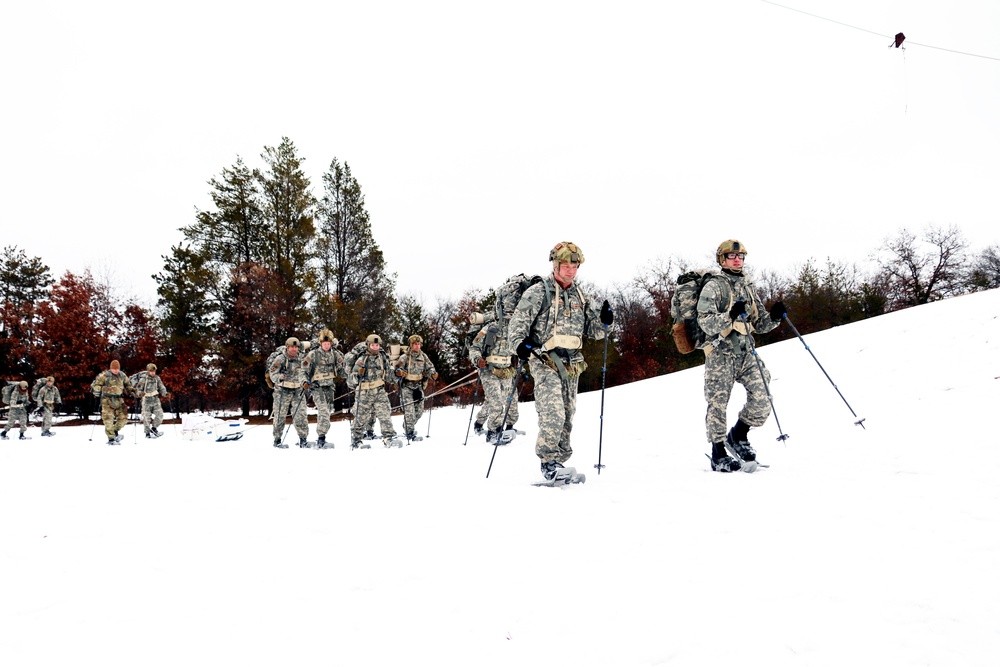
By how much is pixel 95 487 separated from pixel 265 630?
4.95 m

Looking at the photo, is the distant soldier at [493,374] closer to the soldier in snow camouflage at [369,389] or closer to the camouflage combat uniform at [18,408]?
the soldier in snow camouflage at [369,389]

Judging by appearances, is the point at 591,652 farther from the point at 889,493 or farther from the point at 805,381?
the point at 805,381

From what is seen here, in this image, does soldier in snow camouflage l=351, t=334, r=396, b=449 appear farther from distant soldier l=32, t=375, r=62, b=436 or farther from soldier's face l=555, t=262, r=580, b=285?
distant soldier l=32, t=375, r=62, b=436

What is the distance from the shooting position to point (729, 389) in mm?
6320

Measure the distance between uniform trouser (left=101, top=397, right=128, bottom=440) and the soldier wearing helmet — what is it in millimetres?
16604

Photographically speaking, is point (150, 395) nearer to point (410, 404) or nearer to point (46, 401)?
point (46, 401)

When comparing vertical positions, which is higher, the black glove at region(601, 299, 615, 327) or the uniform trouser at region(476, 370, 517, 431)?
the black glove at region(601, 299, 615, 327)

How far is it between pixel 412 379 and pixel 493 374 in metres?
2.21

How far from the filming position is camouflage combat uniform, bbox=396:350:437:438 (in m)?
13.0

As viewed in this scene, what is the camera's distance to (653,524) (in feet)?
13.4

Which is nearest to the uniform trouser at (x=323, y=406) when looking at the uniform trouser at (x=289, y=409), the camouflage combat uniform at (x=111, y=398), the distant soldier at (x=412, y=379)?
the uniform trouser at (x=289, y=409)

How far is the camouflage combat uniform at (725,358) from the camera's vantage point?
20.1ft

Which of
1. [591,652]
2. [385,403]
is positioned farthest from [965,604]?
[385,403]

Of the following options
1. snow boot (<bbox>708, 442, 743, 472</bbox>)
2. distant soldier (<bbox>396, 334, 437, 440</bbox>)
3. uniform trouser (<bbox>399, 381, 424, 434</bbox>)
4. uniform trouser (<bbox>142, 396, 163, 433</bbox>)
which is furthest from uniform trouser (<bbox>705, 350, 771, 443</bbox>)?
uniform trouser (<bbox>142, 396, 163, 433</bbox>)
